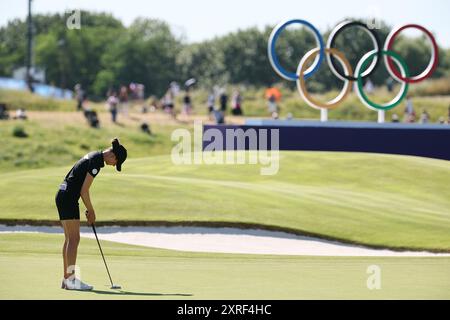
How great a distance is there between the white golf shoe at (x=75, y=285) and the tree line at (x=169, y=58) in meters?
116

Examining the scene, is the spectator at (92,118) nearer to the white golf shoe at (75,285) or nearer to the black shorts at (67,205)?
Answer: the black shorts at (67,205)

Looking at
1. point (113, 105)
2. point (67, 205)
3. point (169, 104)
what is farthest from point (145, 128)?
point (67, 205)

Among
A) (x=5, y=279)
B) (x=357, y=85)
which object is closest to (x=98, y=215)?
(x=5, y=279)

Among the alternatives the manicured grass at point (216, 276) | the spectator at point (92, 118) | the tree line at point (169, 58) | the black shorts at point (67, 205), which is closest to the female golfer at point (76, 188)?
the black shorts at point (67, 205)

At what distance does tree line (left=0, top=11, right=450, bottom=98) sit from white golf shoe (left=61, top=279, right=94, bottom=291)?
382 ft

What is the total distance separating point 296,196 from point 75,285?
2189 centimetres

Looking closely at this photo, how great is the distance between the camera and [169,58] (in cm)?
14375

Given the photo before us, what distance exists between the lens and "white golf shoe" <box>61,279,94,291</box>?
16578mm

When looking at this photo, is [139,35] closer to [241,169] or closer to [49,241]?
[241,169]

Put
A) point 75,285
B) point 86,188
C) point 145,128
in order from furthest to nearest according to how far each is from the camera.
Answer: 1. point 145,128
2. point 86,188
3. point 75,285

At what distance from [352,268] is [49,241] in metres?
10.0

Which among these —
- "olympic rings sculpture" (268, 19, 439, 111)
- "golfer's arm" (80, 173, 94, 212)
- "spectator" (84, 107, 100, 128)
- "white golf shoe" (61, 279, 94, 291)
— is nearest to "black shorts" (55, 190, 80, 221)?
"golfer's arm" (80, 173, 94, 212)

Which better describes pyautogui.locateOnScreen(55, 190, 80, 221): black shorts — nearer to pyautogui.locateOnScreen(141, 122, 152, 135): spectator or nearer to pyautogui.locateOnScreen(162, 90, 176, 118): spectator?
pyautogui.locateOnScreen(141, 122, 152, 135): spectator

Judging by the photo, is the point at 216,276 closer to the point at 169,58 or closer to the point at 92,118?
the point at 92,118
